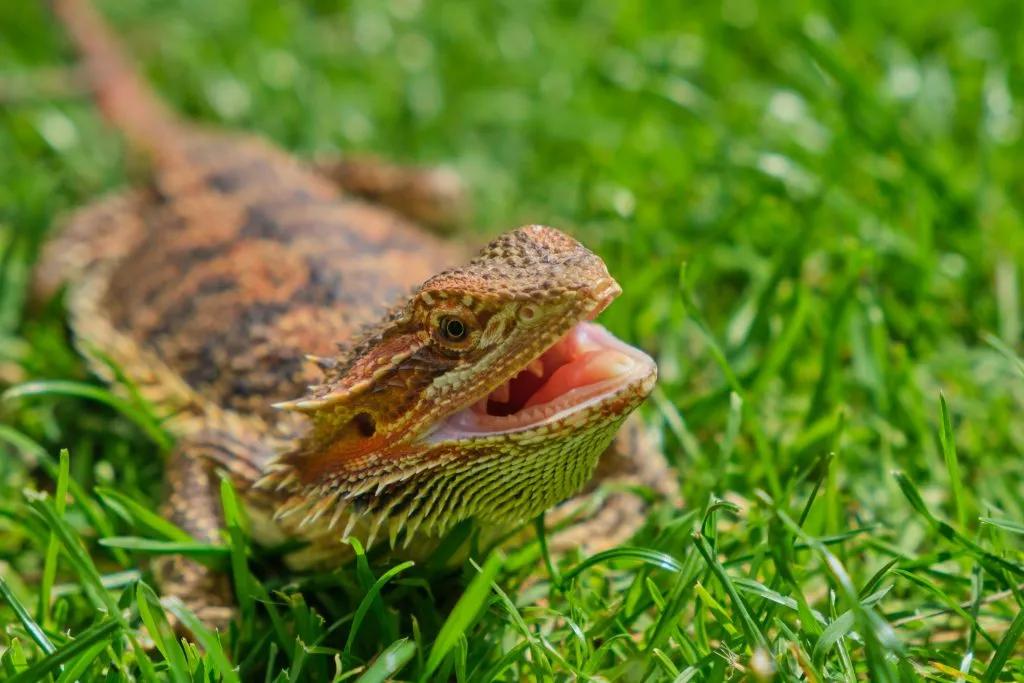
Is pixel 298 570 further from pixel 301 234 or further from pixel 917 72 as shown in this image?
pixel 917 72

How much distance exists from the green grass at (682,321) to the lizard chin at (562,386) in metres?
0.36

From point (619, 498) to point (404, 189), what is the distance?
2.10 m

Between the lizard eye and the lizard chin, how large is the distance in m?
0.17

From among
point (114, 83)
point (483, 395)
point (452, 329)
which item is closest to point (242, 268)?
point (452, 329)

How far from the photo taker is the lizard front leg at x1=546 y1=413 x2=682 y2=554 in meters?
3.41

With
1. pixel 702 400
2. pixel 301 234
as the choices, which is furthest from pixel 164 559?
pixel 702 400

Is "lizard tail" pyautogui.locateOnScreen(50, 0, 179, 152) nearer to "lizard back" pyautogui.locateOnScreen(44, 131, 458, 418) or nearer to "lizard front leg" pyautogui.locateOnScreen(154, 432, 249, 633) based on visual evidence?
"lizard back" pyautogui.locateOnScreen(44, 131, 458, 418)

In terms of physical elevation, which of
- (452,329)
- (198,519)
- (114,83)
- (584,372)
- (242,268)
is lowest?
(198,519)

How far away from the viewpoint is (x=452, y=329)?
107 inches

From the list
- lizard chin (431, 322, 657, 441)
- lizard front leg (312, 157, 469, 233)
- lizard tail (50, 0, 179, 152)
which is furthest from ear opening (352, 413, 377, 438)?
lizard tail (50, 0, 179, 152)

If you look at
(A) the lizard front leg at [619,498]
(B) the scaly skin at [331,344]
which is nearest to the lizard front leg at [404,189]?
(B) the scaly skin at [331,344]

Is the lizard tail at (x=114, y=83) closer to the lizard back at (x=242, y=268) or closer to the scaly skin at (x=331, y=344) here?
the scaly skin at (x=331, y=344)

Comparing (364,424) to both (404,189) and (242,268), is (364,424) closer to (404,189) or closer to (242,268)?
(242,268)

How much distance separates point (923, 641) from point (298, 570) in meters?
1.78
